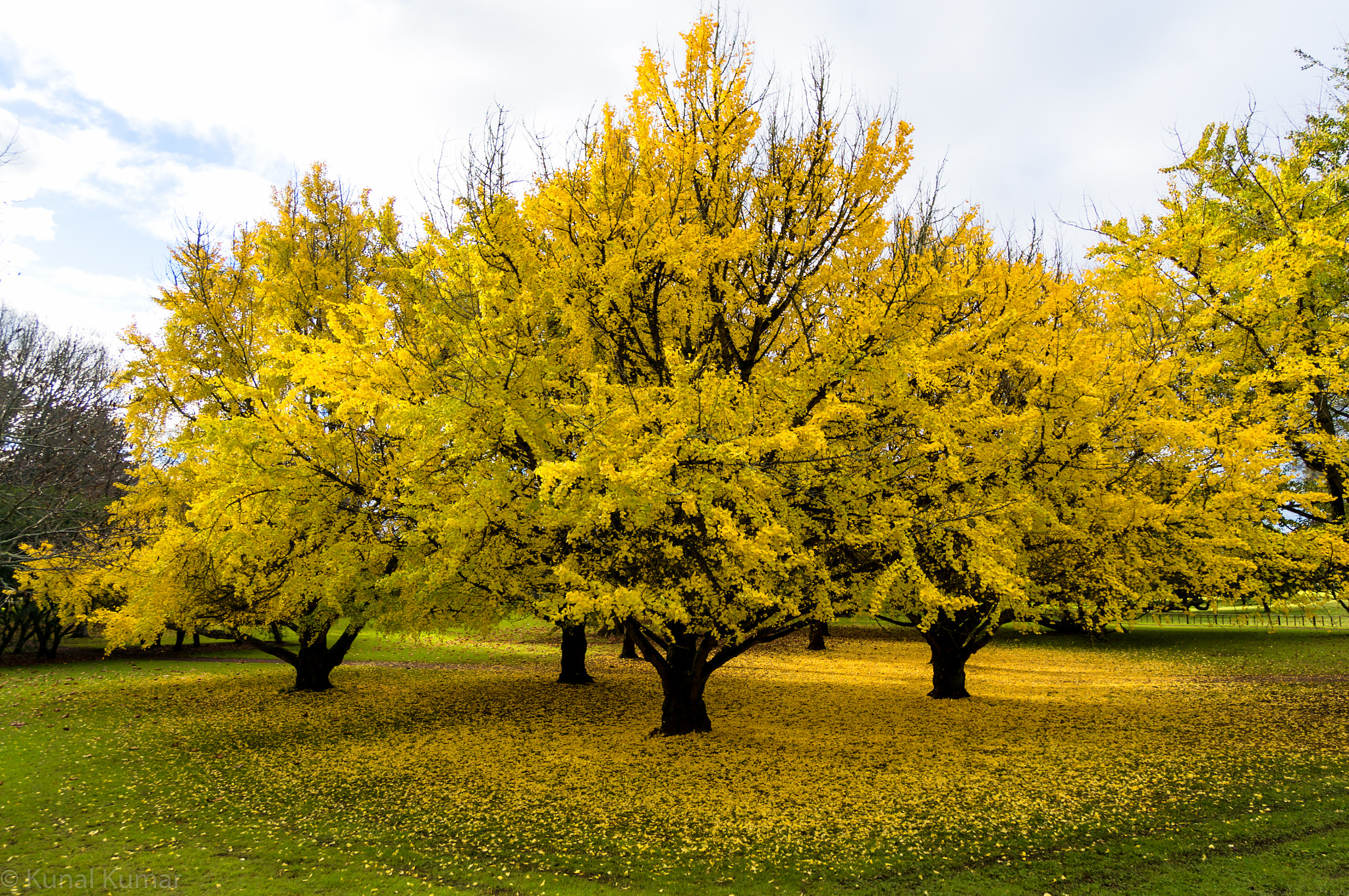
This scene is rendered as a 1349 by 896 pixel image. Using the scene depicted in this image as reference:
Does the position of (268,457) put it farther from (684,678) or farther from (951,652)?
(951,652)

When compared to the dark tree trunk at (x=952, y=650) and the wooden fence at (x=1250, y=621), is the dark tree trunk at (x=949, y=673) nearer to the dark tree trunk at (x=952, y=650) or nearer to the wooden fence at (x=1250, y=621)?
the dark tree trunk at (x=952, y=650)

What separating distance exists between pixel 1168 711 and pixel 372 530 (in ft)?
47.6

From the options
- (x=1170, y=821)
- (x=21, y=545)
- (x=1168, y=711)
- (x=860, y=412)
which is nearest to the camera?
(x=21, y=545)

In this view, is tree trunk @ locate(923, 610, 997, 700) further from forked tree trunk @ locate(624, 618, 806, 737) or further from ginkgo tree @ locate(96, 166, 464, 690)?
ginkgo tree @ locate(96, 166, 464, 690)

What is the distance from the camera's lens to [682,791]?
841cm

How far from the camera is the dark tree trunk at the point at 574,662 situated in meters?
17.5

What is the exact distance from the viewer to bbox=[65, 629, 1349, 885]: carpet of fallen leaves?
6.85 m

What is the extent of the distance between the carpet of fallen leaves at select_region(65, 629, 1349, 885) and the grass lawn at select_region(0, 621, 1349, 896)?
46 millimetres

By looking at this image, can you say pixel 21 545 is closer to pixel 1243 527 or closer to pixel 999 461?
pixel 999 461

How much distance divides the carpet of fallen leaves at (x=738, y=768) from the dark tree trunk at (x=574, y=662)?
153 cm

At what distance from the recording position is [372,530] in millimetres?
9188

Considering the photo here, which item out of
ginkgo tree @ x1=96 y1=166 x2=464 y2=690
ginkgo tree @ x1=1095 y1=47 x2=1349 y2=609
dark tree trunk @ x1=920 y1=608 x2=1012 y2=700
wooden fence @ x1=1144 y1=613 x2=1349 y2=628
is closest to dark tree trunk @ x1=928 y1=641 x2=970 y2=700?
dark tree trunk @ x1=920 y1=608 x2=1012 y2=700

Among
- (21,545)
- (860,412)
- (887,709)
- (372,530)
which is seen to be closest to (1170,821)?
(860,412)

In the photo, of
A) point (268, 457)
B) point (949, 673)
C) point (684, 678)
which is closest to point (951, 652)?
point (949, 673)
